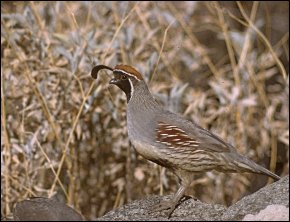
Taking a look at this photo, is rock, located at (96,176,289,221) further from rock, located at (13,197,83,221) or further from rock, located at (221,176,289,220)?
rock, located at (13,197,83,221)

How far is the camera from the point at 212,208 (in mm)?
3324

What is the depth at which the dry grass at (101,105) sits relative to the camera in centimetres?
485

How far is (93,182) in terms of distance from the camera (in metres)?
5.34

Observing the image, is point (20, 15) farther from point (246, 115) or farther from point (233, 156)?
point (233, 156)

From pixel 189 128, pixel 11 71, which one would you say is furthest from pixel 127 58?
pixel 189 128

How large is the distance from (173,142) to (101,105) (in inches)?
66.3

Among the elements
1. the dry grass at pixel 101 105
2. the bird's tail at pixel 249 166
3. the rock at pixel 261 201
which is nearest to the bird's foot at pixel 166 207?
the rock at pixel 261 201

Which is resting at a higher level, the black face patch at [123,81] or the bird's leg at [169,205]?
the black face patch at [123,81]

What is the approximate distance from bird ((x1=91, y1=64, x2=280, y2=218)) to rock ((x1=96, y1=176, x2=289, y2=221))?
0.08m

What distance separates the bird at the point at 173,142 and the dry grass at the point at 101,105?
891 millimetres

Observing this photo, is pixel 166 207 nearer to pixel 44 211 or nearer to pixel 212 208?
pixel 212 208

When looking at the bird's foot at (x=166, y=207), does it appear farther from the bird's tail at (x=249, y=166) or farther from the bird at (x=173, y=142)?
the bird's tail at (x=249, y=166)

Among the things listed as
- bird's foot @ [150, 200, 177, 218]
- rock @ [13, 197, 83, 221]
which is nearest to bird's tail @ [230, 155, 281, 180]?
bird's foot @ [150, 200, 177, 218]

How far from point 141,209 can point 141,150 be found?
235 millimetres
